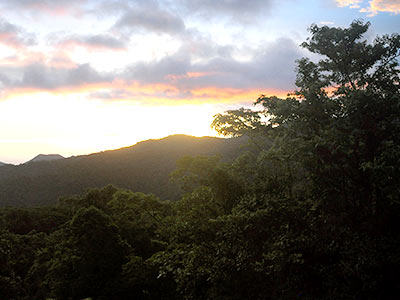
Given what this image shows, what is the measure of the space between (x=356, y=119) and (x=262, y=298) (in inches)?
303

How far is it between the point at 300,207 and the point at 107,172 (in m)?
119

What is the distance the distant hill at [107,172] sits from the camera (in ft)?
343

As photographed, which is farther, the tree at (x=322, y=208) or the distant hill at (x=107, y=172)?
the distant hill at (x=107, y=172)

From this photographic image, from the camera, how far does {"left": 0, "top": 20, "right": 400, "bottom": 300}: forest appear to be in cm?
1146

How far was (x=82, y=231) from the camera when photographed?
1778cm

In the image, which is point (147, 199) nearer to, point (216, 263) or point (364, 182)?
point (216, 263)

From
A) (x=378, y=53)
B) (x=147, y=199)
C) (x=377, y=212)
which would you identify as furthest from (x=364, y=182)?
(x=147, y=199)

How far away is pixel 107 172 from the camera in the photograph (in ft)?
409

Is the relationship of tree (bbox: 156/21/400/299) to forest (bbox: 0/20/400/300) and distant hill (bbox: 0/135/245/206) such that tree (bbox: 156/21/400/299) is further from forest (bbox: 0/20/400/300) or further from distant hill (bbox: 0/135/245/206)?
distant hill (bbox: 0/135/245/206)

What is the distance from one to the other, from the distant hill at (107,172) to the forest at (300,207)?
248 ft

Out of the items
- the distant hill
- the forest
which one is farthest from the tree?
the distant hill

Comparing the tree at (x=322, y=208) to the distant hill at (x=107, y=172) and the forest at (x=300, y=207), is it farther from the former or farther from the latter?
the distant hill at (x=107, y=172)

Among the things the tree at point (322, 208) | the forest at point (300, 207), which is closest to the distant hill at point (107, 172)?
the forest at point (300, 207)

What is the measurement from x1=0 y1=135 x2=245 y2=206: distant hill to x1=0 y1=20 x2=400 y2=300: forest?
2979 inches
